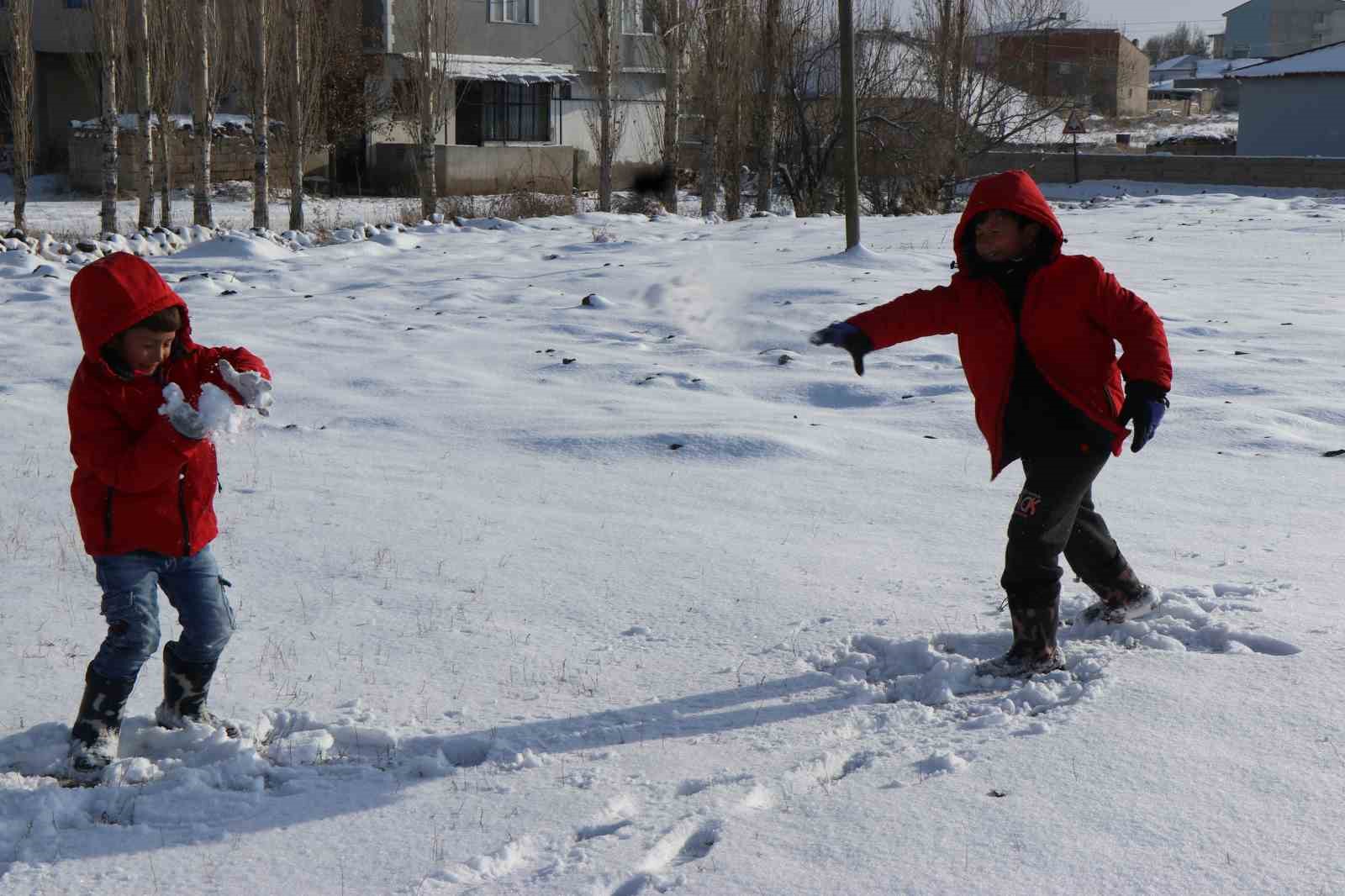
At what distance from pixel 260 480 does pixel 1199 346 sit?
6.76 metres

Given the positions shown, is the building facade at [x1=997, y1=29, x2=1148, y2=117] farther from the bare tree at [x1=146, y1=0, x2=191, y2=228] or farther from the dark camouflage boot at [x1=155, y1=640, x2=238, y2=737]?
the dark camouflage boot at [x1=155, y1=640, x2=238, y2=737]

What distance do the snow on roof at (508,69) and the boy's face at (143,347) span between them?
3072 cm

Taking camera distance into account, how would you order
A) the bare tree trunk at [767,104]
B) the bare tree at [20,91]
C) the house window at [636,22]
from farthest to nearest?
1. the house window at [636,22]
2. the bare tree trunk at [767,104]
3. the bare tree at [20,91]

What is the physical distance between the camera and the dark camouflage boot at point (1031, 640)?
379cm

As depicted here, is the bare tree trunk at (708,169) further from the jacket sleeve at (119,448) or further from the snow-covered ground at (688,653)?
the jacket sleeve at (119,448)

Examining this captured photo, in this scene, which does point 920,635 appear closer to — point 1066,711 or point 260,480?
point 1066,711

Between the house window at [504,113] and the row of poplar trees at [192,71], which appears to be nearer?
the row of poplar trees at [192,71]

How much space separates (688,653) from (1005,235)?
61.6 inches

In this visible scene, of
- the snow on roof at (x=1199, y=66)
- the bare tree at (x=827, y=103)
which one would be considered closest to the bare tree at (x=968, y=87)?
the bare tree at (x=827, y=103)

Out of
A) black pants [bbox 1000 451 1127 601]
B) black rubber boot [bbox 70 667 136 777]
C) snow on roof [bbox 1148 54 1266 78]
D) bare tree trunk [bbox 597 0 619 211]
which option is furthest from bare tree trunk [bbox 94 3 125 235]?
snow on roof [bbox 1148 54 1266 78]

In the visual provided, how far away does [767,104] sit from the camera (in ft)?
76.8

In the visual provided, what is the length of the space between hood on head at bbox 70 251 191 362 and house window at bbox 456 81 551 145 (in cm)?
3264

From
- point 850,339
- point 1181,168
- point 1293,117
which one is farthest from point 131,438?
point 1293,117

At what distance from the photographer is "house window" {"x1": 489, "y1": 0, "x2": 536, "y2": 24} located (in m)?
34.4
